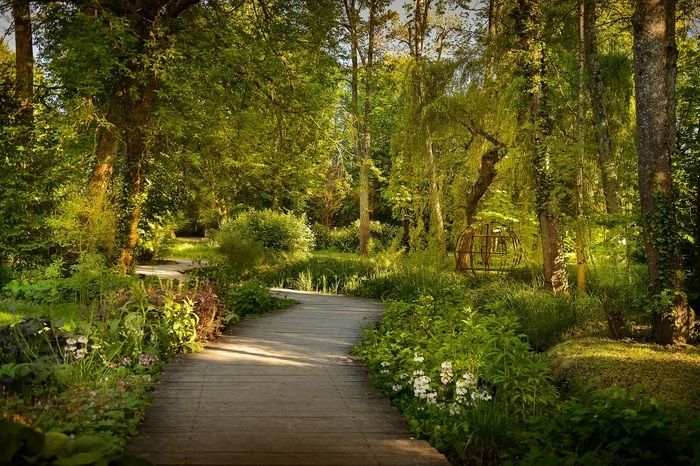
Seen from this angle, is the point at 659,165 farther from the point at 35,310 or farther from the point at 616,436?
the point at 35,310

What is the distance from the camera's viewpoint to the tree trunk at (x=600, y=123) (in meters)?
12.5

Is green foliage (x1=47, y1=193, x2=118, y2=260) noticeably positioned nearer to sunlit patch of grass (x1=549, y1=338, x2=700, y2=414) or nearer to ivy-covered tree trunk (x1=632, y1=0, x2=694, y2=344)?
sunlit patch of grass (x1=549, y1=338, x2=700, y2=414)

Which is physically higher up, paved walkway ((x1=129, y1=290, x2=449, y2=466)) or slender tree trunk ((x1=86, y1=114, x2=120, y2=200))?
slender tree trunk ((x1=86, y1=114, x2=120, y2=200))

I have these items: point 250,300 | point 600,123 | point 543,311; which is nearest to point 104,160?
point 250,300

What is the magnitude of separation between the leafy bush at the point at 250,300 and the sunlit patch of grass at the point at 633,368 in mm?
5067

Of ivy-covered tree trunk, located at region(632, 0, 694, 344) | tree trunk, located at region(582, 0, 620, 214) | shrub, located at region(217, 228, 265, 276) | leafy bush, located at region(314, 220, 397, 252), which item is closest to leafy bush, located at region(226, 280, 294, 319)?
shrub, located at region(217, 228, 265, 276)

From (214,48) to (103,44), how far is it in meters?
2.24

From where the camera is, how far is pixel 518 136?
38.7ft

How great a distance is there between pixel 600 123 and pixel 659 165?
21.7 feet

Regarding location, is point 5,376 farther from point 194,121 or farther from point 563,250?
point 563,250

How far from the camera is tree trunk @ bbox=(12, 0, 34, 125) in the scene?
454 inches

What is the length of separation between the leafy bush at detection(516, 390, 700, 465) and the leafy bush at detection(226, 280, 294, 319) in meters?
6.65

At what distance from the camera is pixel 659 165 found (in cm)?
689

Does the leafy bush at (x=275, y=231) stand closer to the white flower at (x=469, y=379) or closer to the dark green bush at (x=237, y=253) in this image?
the dark green bush at (x=237, y=253)
